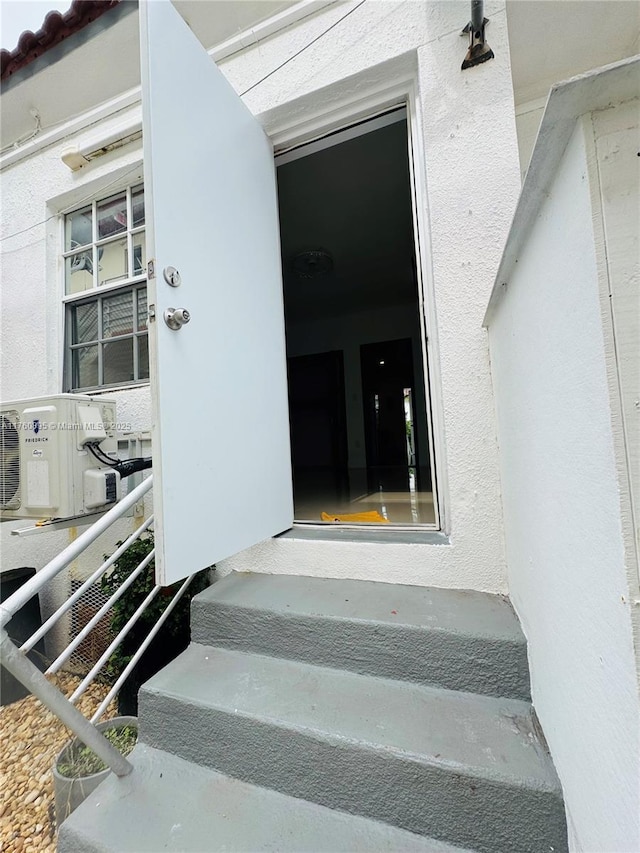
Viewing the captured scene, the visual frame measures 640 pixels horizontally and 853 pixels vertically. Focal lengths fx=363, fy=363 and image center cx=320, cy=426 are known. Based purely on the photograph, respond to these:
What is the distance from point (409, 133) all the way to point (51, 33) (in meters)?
2.29

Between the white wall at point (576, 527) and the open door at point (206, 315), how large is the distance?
0.93m

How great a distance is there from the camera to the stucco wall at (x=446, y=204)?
1.33m

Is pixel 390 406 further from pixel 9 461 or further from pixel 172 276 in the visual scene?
pixel 172 276

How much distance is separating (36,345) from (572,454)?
9.65 ft

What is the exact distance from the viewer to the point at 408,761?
82 cm

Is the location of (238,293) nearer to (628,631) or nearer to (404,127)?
(628,631)

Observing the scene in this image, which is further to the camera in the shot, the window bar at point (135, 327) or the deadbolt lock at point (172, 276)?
the window bar at point (135, 327)

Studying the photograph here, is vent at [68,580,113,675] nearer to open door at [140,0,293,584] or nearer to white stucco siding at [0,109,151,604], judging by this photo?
white stucco siding at [0,109,151,604]

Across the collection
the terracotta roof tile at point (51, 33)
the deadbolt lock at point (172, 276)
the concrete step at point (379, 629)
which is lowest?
the concrete step at point (379, 629)

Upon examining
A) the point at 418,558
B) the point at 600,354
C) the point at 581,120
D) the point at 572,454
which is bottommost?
the point at 418,558

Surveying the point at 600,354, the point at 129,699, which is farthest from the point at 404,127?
the point at 129,699

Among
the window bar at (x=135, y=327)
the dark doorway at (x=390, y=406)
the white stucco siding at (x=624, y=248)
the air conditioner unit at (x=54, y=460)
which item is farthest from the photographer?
the dark doorway at (x=390, y=406)

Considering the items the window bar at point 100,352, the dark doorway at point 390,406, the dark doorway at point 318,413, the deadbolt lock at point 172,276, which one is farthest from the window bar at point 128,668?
the dark doorway at point 390,406

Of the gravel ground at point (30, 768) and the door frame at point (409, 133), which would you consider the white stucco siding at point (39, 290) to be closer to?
the gravel ground at point (30, 768)
